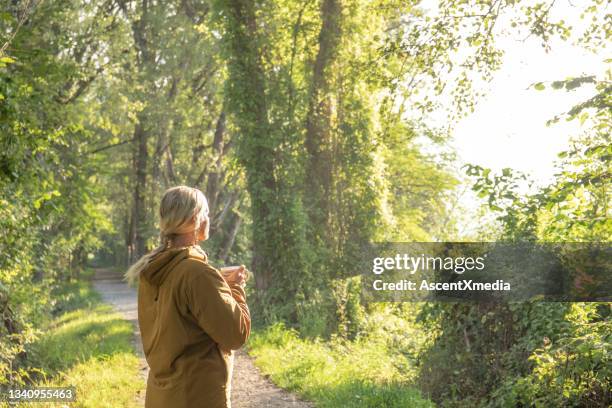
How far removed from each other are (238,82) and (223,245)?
1482 centimetres

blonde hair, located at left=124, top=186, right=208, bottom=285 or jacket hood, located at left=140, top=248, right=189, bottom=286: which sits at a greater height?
blonde hair, located at left=124, top=186, right=208, bottom=285

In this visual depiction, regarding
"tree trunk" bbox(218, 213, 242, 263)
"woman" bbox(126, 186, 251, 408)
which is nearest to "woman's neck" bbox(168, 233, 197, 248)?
"woman" bbox(126, 186, 251, 408)

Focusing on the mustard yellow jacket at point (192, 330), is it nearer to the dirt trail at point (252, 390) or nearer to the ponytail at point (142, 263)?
the ponytail at point (142, 263)

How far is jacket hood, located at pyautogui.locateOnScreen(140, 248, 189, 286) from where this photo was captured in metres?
3.43

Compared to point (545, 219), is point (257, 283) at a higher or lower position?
lower

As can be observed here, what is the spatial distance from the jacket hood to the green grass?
460 cm

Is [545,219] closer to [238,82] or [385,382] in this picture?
[385,382]

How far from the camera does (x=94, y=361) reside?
36.6 ft

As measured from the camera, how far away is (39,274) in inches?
715

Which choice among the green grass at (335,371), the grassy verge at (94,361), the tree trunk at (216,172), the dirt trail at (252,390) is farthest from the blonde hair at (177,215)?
the tree trunk at (216,172)

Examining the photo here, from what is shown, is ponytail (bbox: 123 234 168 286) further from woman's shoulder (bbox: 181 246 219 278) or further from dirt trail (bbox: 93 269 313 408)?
dirt trail (bbox: 93 269 313 408)

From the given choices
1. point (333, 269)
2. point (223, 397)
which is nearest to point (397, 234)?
point (333, 269)

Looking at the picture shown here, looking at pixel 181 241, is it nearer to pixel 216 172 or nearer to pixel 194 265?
pixel 194 265

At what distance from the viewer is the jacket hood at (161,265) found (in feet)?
11.3
